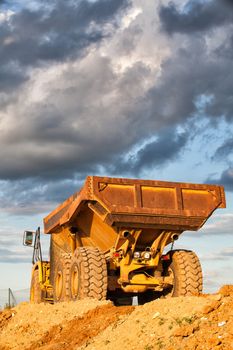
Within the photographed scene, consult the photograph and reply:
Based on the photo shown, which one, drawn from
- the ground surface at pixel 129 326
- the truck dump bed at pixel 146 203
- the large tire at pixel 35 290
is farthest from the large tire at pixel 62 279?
the large tire at pixel 35 290

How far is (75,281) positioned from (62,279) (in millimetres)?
1219

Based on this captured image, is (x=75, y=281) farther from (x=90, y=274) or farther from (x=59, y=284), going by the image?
(x=59, y=284)

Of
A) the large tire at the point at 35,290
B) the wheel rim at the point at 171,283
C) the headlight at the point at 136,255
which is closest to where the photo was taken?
the headlight at the point at 136,255

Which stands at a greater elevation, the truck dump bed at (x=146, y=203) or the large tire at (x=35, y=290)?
the truck dump bed at (x=146, y=203)

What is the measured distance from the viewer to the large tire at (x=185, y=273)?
13.8m

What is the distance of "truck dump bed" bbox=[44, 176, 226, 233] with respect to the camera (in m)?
12.8

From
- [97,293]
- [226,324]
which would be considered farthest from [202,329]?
[97,293]

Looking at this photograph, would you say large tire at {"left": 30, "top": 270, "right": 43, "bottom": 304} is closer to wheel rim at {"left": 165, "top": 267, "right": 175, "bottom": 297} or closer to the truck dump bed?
the truck dump bed

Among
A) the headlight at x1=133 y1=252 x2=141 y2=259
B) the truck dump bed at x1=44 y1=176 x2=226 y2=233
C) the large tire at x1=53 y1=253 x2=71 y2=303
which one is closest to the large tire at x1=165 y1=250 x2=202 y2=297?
the truck dump bed at x1=44 y1=176 x2=226 y2=233

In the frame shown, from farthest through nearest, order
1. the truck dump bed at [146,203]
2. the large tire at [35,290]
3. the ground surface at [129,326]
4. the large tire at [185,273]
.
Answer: the large tire at [35,290] < the large tire at [185,273] < the truck dump bed at [146,203] < the ground surface at [129,326]

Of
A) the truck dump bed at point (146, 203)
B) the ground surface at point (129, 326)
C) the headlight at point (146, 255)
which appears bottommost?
the ground surface at point (129, 326)

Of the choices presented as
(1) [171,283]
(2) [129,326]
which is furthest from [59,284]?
(2) [129,326]

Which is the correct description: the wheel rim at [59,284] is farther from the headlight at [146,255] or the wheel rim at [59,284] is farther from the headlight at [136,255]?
the headlight at [146,255]

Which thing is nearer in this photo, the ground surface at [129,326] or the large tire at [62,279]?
the ground surface at [129,326]
